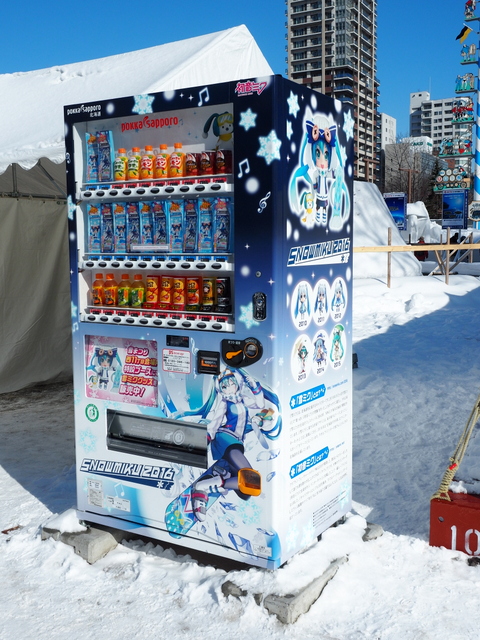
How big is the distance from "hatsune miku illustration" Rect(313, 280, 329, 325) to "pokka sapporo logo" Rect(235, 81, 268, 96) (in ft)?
3.50

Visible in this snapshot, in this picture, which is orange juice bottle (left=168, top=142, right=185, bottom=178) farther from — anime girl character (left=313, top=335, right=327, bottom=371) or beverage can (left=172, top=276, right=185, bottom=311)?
anime girl character (left=313, top=335, right=327, bottom=371)

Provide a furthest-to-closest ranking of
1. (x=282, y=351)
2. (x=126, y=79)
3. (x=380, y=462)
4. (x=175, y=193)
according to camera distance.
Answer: (x=126, y=79)
(x=380, y=462)
(x=175, y=193)
(x=282, y=351)

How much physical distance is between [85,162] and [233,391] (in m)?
1.71

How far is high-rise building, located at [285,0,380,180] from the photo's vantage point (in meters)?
81.8

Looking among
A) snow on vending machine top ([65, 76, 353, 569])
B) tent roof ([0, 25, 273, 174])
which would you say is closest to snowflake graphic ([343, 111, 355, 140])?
snow on vending machine top ([65, 76, 353, 569])

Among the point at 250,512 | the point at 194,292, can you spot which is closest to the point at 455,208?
the point at 194,292

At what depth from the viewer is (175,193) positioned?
334 cm

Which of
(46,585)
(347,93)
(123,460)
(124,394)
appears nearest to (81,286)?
(124,394)

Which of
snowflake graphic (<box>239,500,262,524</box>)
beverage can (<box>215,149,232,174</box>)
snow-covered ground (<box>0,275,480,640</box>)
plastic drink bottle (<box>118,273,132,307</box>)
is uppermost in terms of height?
beverage can (<box>215,149,232,174</box>)

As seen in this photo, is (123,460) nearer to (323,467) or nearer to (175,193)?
(323,467)

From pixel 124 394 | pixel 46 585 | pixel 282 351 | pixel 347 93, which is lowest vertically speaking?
pixel 46 585

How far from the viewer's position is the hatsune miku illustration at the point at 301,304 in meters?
3.22

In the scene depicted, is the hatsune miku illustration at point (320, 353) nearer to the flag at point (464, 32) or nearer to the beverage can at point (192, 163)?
the beverage can at point (192, 163)

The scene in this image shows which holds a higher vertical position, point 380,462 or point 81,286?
point 81,286
